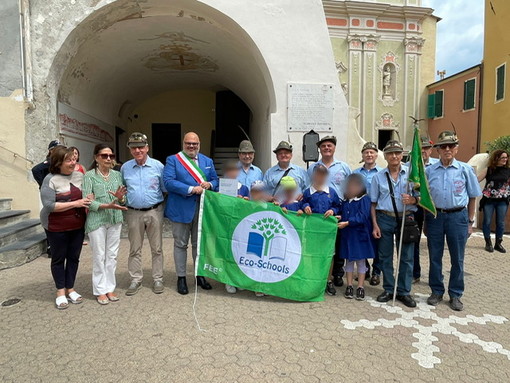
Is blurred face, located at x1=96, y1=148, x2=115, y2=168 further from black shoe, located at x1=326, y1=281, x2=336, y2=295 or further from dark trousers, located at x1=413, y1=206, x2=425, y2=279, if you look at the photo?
dark trousers, located at x1=413, y1=206, x2=425, y2=279

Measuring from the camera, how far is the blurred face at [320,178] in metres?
4.09

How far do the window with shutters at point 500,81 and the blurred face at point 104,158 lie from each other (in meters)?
16.8

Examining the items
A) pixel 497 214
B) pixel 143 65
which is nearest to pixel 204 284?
pixel 497 214

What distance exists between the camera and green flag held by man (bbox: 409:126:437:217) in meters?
3.70

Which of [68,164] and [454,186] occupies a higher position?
[68,164]

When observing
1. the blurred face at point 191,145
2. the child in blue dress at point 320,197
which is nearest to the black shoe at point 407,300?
the child in blue dress at point 320,197

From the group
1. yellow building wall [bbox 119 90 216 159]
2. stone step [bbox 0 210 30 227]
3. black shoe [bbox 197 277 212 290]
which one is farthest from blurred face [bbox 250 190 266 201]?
yellow building wall [bbox 119 90 216 159]

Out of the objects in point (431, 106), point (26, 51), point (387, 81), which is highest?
point (387, 81)

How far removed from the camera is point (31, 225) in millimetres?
6230

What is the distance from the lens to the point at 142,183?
4133 millimetres

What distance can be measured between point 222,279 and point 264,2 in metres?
5.22

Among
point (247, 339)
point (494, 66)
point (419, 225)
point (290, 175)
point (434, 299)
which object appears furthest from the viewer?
point (494, 66)

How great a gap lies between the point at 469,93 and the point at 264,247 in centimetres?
1900

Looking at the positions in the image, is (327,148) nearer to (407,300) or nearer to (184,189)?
(184,189)
